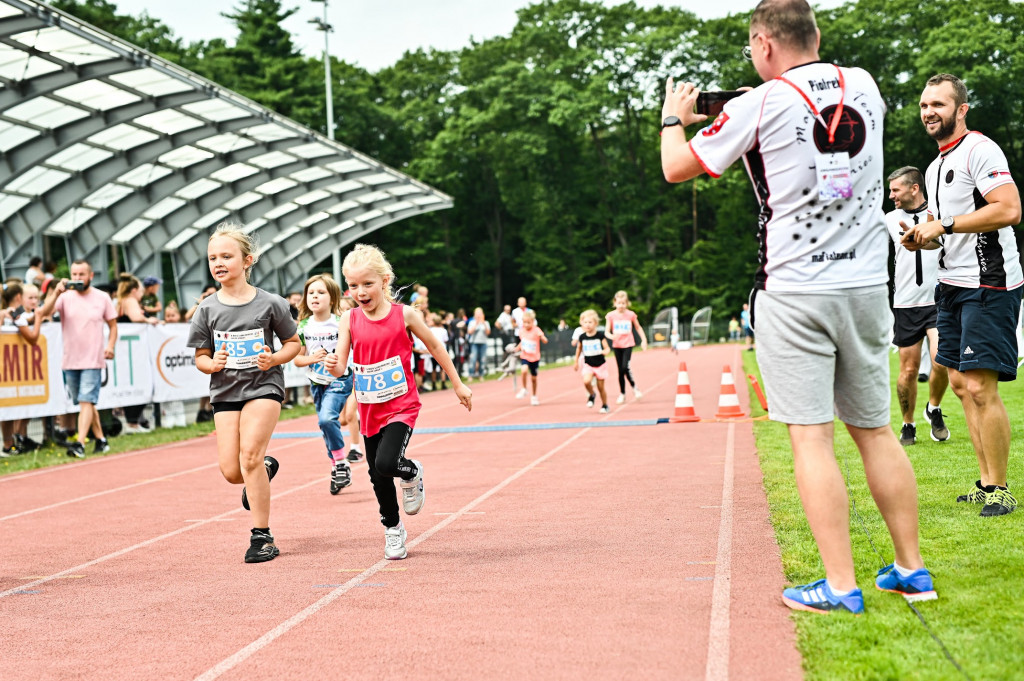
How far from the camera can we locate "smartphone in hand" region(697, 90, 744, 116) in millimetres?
4383

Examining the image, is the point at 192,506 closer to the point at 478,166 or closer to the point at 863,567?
the point at 863,567

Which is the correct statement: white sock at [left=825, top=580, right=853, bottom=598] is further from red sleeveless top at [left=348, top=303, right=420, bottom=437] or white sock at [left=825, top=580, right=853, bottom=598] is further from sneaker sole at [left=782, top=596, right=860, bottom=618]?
red sleeveless top at [left=348, top=303, right=420, bottom=437]

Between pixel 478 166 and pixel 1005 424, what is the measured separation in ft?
209

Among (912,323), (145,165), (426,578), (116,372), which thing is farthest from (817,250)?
(145,165)

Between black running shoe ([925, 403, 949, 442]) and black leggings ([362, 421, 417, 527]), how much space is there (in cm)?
512

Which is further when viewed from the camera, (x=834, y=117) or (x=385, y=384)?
(x=385, y=384)

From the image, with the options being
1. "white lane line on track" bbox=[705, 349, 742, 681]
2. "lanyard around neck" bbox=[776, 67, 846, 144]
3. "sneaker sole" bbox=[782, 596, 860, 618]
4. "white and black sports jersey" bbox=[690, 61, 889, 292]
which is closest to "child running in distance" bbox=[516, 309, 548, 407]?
"white lane line on track" bbox=[705, 349, 742, 681]

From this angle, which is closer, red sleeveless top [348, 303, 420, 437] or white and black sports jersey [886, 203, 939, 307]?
red sleeveless top [348, 303, 420, 437]

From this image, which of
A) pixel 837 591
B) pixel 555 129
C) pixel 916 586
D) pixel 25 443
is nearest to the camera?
pixel 837 591

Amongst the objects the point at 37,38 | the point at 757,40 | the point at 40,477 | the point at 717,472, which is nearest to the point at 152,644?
the point at 757,40

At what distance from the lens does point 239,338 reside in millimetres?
6453

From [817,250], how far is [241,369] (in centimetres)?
366

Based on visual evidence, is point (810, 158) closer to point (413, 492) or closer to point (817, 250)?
point (817, 250)

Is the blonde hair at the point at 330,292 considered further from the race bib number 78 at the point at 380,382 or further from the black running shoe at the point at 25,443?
the black running shoe at the point at 25,443
